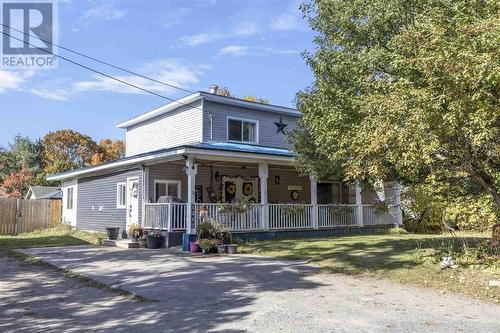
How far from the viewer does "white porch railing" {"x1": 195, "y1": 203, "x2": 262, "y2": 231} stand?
50.9ft

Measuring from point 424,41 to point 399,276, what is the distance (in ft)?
14.4

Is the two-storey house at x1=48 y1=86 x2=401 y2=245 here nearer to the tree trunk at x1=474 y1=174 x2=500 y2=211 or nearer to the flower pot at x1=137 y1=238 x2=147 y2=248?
the flower pot at x1=137 y1=238 x2=147 y2=248

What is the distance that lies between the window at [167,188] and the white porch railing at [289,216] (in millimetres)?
4000

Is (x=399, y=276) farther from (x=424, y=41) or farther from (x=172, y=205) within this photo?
(x=172, y=205)

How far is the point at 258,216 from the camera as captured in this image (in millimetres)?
17047

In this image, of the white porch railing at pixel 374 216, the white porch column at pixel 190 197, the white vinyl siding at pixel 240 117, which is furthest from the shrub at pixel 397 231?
the white porch column at pixel 190 197

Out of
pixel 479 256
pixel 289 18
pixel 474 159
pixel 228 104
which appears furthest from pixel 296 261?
pixel 228 104

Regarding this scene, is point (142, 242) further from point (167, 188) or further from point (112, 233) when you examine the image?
point (167, 188)

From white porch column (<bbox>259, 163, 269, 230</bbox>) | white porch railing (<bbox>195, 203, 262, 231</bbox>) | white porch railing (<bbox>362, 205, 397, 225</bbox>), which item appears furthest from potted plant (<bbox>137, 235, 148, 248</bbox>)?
white porch railing (<bbox>362, 205, 397, 225</bbox>)

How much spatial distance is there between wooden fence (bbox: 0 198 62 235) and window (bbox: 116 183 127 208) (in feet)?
20.8

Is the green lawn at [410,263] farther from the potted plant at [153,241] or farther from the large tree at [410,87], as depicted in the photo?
the potted plant at [153,241]

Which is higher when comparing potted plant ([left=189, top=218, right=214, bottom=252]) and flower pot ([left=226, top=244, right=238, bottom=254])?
potted plant ([left=189, top=218, right=214, bottom=252])

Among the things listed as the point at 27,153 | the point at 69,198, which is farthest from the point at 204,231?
the point at 27,153

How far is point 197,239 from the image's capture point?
1430 centimetres
